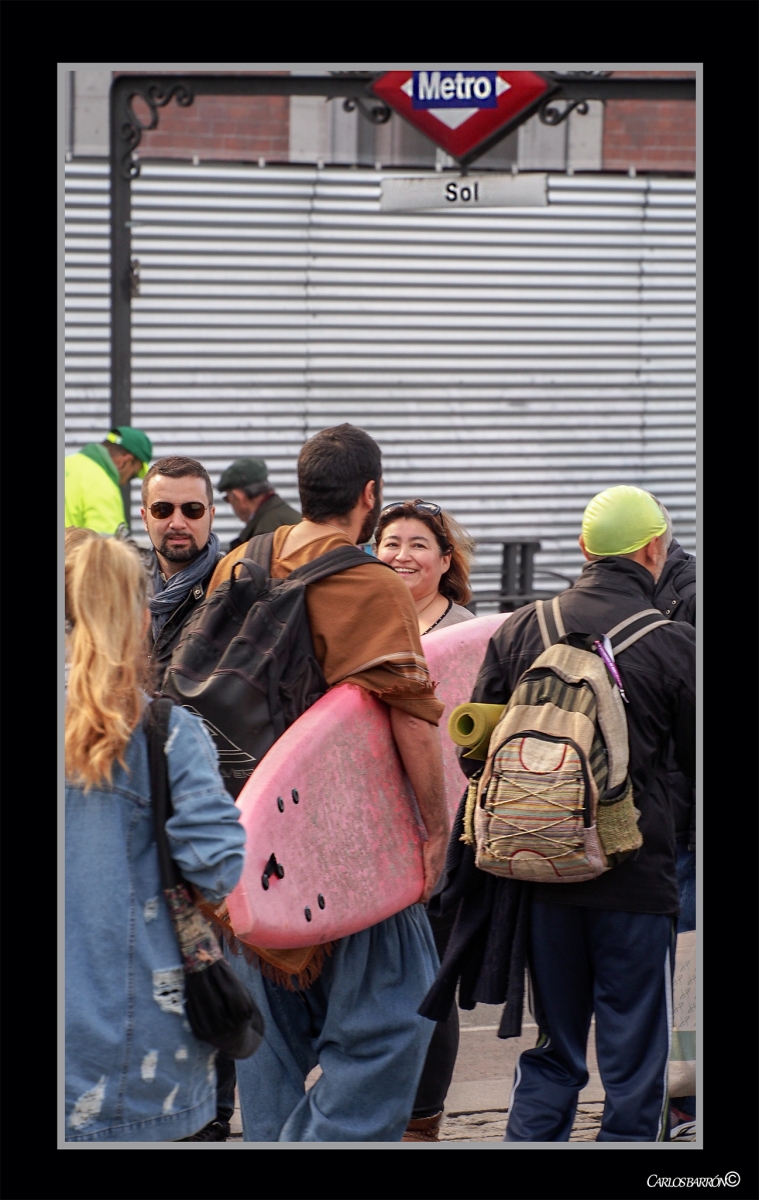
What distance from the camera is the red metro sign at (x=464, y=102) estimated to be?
7.93 metres

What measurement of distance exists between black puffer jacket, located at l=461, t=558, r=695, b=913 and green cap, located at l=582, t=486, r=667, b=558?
0.05 meters

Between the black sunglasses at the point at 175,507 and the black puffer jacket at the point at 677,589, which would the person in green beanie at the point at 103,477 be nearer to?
the black sunglasses at the point at 175,507

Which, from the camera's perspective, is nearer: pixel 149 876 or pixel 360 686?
pixel 149 876

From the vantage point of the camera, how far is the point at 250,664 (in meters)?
3.45

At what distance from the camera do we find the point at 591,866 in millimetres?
3520

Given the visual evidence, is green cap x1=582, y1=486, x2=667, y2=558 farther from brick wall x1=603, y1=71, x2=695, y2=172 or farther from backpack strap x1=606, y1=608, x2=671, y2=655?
brick wall x1=603, y1=71, x2=695, y2=172

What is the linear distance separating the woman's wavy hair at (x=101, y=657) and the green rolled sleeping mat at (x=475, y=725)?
1221 millimetres

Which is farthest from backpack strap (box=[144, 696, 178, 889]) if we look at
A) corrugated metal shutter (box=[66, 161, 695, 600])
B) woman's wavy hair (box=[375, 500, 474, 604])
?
corrugated metal shutter (box=[66, 161, 695, 600])

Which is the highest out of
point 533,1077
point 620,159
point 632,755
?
point 620,159

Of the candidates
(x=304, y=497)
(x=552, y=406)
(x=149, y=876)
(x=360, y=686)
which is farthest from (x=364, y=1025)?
(x=552, y=406)

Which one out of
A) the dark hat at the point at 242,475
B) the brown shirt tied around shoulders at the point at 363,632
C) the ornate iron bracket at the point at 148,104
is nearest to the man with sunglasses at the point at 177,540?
the brown shirt tied around shoulders at the point at 363,632

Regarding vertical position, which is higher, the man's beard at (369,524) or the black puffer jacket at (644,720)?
the man's beard at (369,524)

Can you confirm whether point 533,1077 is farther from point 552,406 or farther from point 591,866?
point 552,406
